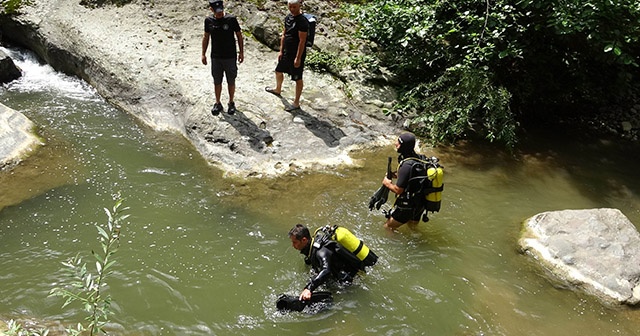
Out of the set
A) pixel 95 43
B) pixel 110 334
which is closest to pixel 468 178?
pixel 110 334

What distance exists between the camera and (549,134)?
10688mm

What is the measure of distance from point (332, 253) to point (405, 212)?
4.64 ft

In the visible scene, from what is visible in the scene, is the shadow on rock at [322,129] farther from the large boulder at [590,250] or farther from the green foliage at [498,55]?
the large boulder at [590,250]

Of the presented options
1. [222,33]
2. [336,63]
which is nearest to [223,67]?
[222,33]

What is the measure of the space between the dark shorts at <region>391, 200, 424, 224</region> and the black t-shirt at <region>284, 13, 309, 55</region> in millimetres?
3586

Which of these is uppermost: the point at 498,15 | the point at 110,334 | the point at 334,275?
the point at 498,15

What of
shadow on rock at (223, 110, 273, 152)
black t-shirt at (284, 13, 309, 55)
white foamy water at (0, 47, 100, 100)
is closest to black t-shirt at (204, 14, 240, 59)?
black t-shirt at (284, 13, 309, 55)

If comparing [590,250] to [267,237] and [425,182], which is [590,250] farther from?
[267,237]

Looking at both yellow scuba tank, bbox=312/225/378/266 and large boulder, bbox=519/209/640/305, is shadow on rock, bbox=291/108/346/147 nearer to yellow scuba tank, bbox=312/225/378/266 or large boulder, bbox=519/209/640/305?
yellow scuba tank, bbox=312/225/378/266

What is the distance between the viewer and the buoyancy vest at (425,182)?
6301 mm

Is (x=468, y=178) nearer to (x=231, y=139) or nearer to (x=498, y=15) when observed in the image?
(x=498, y=15)

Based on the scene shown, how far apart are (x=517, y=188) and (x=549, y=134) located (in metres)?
2.92

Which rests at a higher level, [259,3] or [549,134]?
[259,3]

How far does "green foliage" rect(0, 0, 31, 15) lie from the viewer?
1198cm
